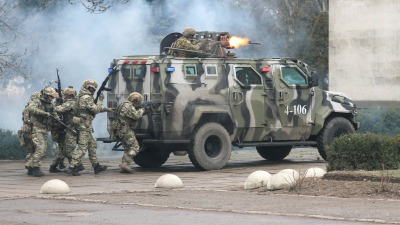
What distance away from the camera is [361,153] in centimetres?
1855

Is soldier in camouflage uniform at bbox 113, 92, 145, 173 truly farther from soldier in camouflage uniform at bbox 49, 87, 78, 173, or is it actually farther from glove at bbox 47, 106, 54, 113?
glove at bbox 47, 106, 54, 113

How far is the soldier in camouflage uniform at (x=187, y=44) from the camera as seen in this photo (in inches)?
930

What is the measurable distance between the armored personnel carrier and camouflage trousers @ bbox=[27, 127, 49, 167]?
1310 millimetres

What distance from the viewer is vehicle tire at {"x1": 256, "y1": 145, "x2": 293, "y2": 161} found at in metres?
25.3

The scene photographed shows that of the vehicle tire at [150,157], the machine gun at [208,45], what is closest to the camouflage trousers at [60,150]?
the vehicle tire at [150,157]

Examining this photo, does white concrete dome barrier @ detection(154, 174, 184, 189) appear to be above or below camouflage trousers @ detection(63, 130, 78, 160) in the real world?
below

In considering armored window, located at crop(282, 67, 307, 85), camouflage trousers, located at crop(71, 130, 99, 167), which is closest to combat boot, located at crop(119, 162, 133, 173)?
camouflage trousers, located at crop(71, 130, 99, 167)

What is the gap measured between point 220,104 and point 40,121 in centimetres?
351

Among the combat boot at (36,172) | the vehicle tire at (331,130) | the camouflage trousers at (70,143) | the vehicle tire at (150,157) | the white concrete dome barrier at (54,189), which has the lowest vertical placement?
the white concrete dome barrier at (54,189)

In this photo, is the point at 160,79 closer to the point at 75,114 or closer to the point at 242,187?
the point at 75,114

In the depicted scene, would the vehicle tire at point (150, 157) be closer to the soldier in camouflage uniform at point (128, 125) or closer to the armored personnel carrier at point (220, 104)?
the armored personnel carrier at point (220, 104)

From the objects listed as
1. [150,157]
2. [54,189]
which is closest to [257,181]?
[54,189]

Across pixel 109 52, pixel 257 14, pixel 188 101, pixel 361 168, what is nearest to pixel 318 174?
pixel 361 168

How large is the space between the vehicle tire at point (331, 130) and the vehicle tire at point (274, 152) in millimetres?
1021
